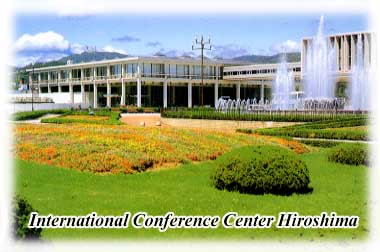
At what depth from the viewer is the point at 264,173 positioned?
32.6 feet

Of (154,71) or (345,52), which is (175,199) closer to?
(154,71)

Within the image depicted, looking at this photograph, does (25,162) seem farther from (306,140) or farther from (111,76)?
(111,76)

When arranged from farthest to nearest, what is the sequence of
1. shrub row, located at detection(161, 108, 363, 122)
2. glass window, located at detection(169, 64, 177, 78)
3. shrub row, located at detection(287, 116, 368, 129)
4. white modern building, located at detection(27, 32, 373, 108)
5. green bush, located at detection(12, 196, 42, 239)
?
glass window, located at detection(169, 64, 177, 78) → white modern building, located at detection(27, 32, 373, 108) → shrub row, located at detection(161, 108, 363, 122) → shrub row, located at detection(287, 116, 368, 129) → green bush, located at detection(12, 196, 42, 239)

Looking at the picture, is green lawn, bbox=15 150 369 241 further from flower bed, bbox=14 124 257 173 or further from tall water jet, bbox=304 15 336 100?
tall water jet, bbox=304 15 336 100

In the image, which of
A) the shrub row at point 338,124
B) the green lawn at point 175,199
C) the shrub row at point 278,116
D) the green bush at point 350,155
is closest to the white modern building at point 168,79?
the shrub row at point 278,116

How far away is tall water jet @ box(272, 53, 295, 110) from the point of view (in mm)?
46084

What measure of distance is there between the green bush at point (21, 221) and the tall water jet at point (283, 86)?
37.2m

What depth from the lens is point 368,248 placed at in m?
7.25

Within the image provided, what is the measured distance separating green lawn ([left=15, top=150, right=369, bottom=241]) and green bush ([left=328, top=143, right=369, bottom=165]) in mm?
1376

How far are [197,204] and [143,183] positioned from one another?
2.10 meters

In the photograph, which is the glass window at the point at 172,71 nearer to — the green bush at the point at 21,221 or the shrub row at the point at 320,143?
the shrub row at the point at 320,143

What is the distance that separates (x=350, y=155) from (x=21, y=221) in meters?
9.89

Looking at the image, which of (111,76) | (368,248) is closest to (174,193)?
(368,248)

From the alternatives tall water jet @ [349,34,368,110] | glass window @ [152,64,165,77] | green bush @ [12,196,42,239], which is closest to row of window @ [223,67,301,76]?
glass window @ [152,64,165,77]
